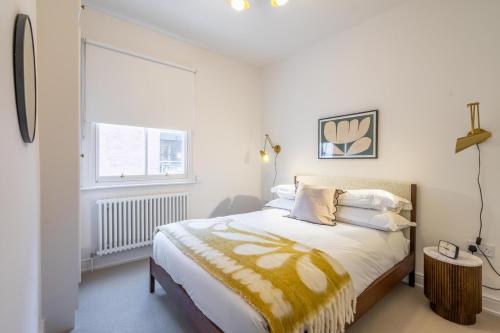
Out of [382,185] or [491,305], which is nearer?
[491,305]

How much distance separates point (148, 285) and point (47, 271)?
94 centimetres

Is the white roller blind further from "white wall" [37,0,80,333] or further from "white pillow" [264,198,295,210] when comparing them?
"white pillow" [264,198,295,210]

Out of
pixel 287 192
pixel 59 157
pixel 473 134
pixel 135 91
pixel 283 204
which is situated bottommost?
pixel 283 204

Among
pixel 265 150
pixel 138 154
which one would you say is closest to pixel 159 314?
pixel 138 154

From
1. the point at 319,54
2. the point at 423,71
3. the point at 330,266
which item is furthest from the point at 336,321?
the point at 319,54

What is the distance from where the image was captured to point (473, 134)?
1.93m

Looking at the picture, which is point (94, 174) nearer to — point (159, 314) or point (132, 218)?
point (132, 218)

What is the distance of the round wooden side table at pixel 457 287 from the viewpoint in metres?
1.74

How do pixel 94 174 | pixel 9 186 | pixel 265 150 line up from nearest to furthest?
pixel 9 186
pixel 94 174
pixel 265 150

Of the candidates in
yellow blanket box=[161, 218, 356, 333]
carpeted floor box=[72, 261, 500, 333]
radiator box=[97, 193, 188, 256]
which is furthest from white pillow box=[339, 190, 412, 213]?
radiator box=[97, 193, 188, 256]

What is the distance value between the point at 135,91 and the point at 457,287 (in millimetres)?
3695

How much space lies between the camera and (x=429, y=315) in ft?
6.19

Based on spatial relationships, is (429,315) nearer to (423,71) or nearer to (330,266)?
(330,266)

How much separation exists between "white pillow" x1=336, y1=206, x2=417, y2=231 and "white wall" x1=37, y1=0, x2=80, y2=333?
7.99 feet
